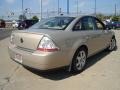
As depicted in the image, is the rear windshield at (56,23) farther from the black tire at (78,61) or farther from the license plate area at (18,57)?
the license plate area at (18,57)

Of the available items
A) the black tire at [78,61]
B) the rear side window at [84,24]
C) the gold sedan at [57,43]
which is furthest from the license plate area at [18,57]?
the rear side window at [84,24]

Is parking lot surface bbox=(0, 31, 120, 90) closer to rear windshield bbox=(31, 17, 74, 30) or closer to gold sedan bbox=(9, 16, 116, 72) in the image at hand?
gold sedan bbox=(9, 16, 116, 72)

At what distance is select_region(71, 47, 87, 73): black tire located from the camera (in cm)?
557

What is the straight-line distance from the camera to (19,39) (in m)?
5.43

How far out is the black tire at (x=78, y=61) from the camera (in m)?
5.57

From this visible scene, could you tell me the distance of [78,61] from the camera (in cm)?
577

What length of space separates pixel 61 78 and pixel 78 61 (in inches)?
27.9

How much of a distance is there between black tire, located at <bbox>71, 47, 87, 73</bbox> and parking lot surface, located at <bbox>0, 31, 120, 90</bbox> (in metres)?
0.13

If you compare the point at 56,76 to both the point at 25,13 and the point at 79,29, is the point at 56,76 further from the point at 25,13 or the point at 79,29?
the point at 25,13

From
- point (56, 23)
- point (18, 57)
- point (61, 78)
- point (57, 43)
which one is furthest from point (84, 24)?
point (18, 57)

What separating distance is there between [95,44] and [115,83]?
1.87 meters

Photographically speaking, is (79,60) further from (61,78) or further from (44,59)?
(44,59)

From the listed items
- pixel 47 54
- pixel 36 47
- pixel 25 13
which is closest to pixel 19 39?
pixel 36 47

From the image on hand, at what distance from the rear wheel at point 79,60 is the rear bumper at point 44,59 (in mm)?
474
